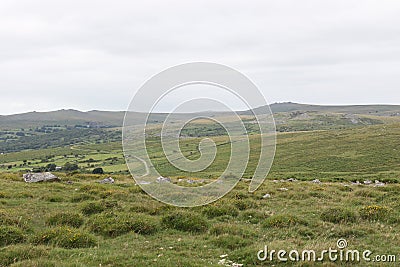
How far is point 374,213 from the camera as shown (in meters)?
14.7

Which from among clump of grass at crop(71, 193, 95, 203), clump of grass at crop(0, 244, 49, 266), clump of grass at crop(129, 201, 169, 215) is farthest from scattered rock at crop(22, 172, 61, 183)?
clump of grass at crop(0, 244, 49, 266)

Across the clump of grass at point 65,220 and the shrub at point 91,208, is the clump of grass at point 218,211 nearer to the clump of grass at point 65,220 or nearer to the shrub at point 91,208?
the shrub at point 91,208

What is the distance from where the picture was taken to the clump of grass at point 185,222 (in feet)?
45.1

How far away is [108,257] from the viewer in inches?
399

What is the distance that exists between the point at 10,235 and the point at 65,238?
1963mm

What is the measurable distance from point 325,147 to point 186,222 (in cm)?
10736

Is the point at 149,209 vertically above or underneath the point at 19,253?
underneath

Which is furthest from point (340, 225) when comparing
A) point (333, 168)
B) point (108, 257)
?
point (333, 168)

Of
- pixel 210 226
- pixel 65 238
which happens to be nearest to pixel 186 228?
pixel 210 226

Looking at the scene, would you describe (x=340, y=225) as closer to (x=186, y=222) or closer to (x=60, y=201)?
(x=186, y=222)

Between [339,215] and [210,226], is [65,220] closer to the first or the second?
[210,226]

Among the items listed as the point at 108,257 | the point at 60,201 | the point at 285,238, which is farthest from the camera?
the point at 60,201

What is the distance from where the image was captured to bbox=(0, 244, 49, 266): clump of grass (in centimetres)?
999

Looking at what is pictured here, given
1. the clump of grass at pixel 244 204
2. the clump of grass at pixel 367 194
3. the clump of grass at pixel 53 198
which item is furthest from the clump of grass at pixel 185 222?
the clump of grass at pixel 367 194
